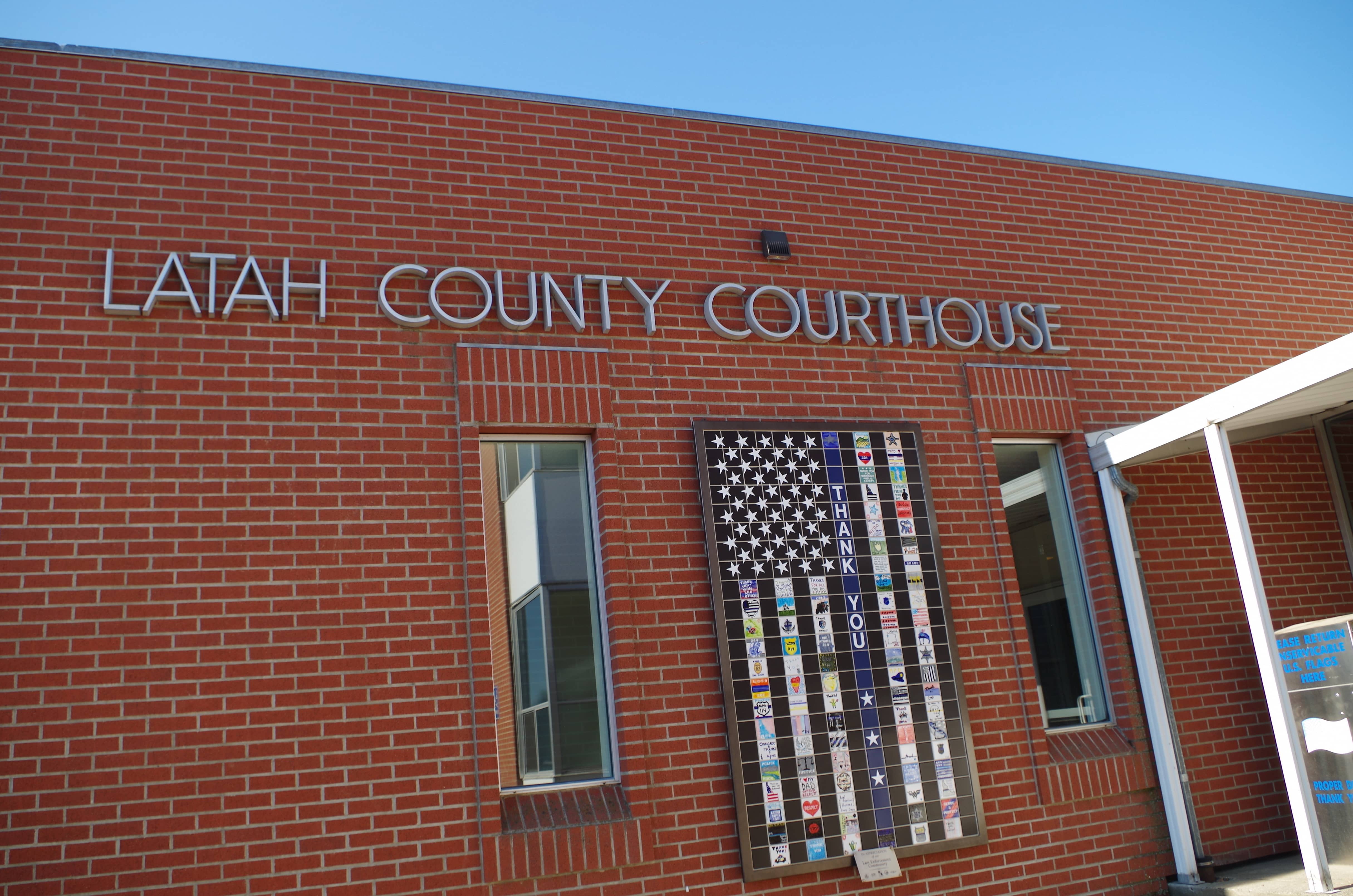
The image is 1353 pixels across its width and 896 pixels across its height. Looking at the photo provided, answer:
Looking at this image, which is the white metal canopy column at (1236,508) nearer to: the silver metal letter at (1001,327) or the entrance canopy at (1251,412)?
the entrance canopy at (1251,412)

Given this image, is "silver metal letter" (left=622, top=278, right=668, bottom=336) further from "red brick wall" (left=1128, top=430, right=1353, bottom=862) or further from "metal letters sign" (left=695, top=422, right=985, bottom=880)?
"red brick wall" (left=1128, top=430, right=1353, bottom=862)

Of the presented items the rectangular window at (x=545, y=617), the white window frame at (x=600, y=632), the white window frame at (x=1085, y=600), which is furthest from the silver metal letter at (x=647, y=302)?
the white window frame at (x=1085, y=600)

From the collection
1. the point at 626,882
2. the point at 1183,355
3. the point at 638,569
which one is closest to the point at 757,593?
the point at 638,569

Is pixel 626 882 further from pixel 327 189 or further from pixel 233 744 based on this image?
pixel 327 189

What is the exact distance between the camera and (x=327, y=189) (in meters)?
6.05

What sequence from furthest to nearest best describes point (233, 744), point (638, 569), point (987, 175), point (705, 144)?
point (987, 175), point (705, 144), point (638, 569), point (233, 744)

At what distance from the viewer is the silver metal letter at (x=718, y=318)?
6.58 m

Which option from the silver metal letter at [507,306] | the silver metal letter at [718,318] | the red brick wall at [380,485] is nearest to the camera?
the red brick wall at [380,485]

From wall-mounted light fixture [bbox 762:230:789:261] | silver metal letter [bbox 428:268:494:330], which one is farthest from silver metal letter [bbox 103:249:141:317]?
wall-mounted light fixture [bbox 762:230:789:261]

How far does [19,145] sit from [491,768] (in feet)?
13.2

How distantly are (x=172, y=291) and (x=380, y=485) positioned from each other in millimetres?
1452

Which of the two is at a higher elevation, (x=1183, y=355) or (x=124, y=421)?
(x=1183, y=355)

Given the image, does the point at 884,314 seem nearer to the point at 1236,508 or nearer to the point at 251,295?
the point at 1236,508

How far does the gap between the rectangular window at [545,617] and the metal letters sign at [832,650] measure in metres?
0.71
